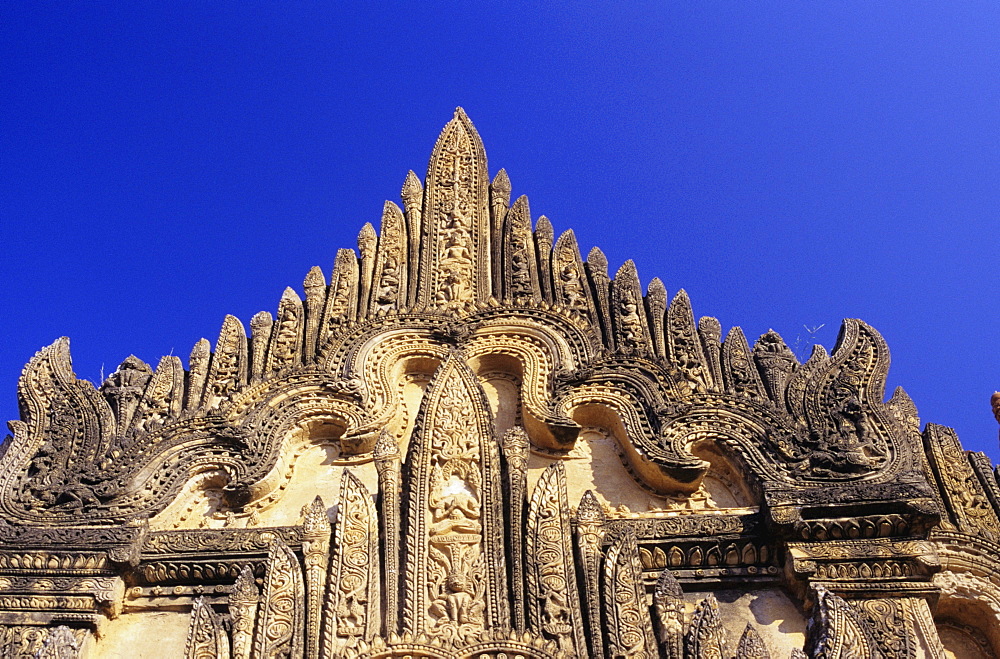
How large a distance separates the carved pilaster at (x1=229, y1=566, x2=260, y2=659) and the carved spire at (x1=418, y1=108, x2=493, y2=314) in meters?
3.96

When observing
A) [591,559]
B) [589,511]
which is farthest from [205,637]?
[589,511]

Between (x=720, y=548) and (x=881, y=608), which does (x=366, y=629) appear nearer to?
(x=720, y=548)

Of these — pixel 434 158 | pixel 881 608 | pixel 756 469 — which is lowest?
pixel 881 608

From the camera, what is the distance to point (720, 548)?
912 centimetres

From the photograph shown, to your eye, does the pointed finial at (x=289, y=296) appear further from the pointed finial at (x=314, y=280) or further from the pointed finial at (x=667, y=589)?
the pointed finial at (x=667, y=589)

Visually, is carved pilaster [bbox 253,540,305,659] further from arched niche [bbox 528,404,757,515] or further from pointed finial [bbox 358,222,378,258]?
pointed finial [bbox 358,222,378,258]

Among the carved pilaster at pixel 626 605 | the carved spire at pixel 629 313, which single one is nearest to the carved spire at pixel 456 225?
the carved spire at pixel 629 313

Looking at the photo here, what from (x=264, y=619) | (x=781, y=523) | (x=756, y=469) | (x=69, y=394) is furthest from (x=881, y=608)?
(x=69, y=394)

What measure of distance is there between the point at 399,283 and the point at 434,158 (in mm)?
2516

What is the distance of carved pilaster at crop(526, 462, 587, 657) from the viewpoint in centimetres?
827

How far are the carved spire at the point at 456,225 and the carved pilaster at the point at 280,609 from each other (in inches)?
147

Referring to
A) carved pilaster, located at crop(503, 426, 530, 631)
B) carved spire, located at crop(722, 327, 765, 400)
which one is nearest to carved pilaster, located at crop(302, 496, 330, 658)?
carved pilaster, located at crop(503, 426, 530, 631)

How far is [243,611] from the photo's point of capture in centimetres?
846

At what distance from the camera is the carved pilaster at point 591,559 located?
27.1 feet
